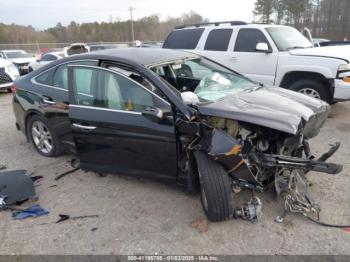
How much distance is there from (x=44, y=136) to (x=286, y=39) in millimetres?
5312

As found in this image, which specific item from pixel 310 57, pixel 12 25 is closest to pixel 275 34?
pixel 310 57

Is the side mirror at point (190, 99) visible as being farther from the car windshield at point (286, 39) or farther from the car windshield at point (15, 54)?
the car windshield at point (15, 54)

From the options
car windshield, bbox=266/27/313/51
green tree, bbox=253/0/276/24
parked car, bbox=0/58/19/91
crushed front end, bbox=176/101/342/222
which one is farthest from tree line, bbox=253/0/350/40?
crushed front end, bbox=176/101/342/222

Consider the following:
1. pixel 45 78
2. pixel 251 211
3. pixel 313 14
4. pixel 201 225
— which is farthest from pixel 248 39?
pixel 313 14

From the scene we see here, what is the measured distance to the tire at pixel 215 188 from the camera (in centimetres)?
279

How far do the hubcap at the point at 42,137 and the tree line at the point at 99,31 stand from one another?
1973 inches

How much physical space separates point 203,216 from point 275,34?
4.98 metres

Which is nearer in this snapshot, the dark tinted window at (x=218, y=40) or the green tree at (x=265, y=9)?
the dark tinted window at (x=218, y=40)

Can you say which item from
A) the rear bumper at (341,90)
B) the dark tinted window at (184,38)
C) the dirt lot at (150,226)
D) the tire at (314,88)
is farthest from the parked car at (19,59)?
the rear bumper at (341,90)

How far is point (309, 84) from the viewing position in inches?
235

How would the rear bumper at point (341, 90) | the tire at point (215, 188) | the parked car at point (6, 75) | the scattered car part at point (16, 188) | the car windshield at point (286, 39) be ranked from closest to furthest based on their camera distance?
1. the tire at point (215, 188)
2. the scattered car part at point (16, 188)
3. the rear bumper at point (341, 90)
4. the car windshield at point (286, 39)
5. the parked car at point (6, 75)

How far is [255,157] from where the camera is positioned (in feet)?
9.31

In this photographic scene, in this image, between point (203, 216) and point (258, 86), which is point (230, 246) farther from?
point (258, 86)

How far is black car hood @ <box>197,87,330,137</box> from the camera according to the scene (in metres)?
2.70
